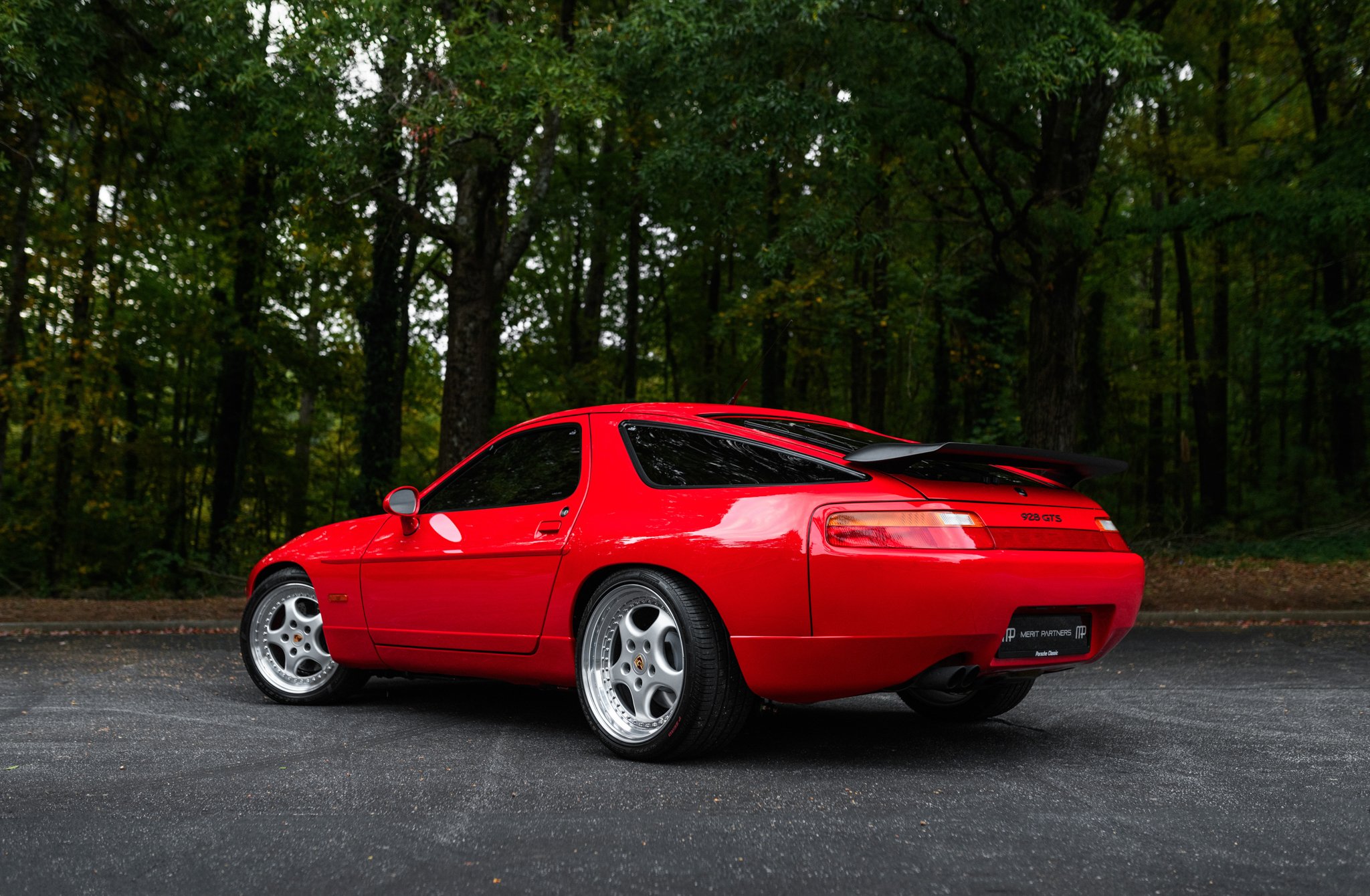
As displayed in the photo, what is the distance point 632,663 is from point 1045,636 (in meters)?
1.67

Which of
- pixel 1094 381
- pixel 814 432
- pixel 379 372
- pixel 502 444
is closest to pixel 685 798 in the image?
pixel 814 432

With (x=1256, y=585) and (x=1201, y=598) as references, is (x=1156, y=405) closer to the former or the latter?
(x=1256, y=585)

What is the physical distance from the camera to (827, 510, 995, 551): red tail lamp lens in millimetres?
4242

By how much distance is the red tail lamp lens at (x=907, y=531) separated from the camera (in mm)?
4242

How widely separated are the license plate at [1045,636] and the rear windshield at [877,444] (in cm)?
57

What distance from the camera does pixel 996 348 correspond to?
67.9 ft

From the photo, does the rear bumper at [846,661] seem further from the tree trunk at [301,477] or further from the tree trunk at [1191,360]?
the tree trunk at [1191,360]

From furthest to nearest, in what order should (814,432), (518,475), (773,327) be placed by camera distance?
(773,327) → (518,475) → (814,432)

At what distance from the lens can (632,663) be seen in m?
4.77

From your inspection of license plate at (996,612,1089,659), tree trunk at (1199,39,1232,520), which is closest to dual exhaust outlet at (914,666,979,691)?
license plate at (996,612,1089,659)

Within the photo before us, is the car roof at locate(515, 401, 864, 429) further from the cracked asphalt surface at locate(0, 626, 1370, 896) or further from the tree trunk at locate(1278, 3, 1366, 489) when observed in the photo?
the tree trunk at locate(1278, 3, 1366, 489)

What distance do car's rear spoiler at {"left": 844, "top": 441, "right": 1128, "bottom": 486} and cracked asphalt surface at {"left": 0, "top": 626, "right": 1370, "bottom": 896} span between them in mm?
1190

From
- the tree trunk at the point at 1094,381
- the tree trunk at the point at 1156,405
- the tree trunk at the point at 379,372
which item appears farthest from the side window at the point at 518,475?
the tree trunk at the point at 1156,405

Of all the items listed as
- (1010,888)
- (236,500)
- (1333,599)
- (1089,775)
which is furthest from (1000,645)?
(236,500)
